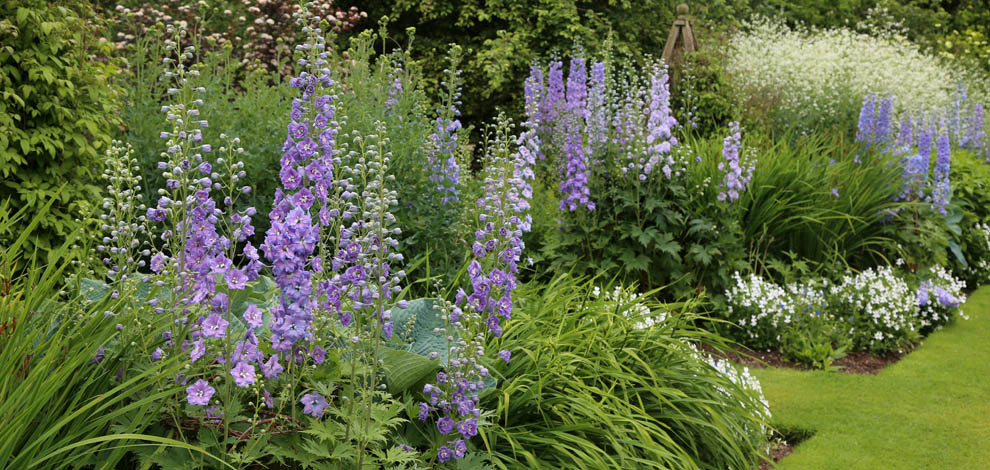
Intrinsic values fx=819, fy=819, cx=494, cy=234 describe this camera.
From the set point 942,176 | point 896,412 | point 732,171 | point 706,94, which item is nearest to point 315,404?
point 896,412

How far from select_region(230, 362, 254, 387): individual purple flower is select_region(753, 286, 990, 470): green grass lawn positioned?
301 cm

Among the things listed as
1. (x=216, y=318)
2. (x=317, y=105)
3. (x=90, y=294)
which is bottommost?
(x=90, y=294)

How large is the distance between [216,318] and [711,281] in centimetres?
452

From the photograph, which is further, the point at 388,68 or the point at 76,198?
the point at 388,68

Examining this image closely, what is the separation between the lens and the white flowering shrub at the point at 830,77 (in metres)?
10.1

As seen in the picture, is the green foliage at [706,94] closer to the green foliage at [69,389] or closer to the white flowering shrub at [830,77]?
the white flowering shrub at [830,77]

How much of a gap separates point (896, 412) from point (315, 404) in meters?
3.96

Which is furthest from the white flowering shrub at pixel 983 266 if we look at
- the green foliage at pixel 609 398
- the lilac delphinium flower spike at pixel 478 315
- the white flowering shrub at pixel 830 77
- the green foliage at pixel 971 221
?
the lilac delphinium flower spike at pixel 478 315

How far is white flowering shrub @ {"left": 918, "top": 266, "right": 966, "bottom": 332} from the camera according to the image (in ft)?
21.3

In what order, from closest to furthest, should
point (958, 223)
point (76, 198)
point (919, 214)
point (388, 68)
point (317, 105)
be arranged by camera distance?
point (317, 105), point (76, 198), point (388, 68), point (919, 214), point (958, 223)

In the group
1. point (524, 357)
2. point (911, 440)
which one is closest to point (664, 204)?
point (911, 440)

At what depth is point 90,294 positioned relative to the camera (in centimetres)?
283

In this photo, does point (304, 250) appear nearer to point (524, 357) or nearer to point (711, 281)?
point (524, 357)

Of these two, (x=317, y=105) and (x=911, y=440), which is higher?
(x=317, y=105)
